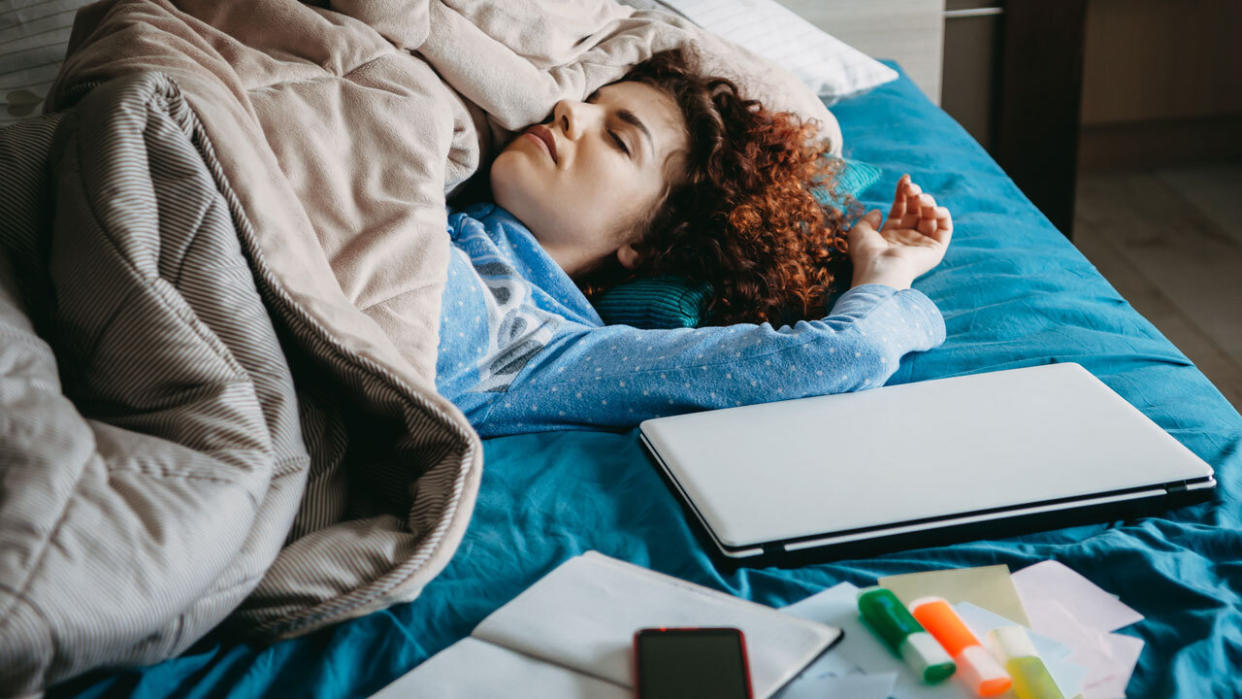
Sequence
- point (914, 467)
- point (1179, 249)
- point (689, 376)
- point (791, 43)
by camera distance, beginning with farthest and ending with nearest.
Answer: point (1179, 249), point (791, 43), point (689, 376), point (914, 467)

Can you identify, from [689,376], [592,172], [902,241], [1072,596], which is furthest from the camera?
[902,241]

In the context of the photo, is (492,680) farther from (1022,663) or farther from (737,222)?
(737,222)

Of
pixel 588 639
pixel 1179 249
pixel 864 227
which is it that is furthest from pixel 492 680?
pixel 1179 249

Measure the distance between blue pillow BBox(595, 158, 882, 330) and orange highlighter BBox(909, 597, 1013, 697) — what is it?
569 mm

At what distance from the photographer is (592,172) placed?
1163 millimetres

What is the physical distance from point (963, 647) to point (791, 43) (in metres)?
1.43

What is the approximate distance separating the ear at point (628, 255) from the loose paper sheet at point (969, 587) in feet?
2.13

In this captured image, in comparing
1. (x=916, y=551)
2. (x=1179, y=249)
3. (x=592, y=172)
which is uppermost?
(x=592, y=172)

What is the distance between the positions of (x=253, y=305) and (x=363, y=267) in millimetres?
194

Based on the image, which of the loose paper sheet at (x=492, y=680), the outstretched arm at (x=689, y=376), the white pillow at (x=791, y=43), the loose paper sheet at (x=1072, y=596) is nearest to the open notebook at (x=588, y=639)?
the loose paper sheet at (x=492, y=680)

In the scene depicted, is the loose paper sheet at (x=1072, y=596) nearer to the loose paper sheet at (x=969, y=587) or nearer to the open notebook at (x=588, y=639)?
the loose paper sheet at (x=969, y=587)

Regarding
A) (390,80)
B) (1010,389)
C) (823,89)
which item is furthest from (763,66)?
(1010,389)

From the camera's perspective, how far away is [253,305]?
2.25 feet

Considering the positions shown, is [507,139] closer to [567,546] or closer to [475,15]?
[475,15]
